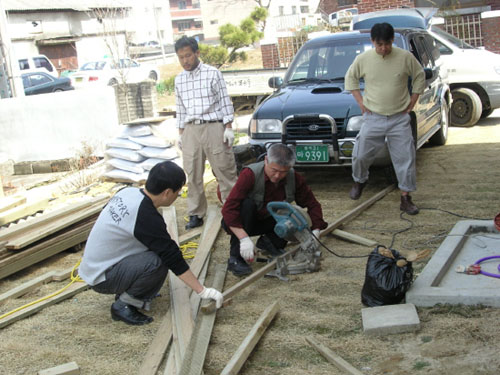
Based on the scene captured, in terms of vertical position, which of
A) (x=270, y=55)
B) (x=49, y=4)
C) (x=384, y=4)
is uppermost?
(x=49, y=4)

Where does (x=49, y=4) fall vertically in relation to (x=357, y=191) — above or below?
above

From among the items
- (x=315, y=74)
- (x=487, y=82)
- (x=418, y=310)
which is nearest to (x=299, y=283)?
(x=418, y=310)

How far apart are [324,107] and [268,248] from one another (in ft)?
8.54

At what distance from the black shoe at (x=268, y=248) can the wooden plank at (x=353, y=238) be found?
78 centimetres

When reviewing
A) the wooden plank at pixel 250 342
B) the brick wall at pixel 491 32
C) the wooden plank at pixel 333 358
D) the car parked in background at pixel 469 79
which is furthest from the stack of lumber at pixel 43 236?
the brick wall at pixel 491 32

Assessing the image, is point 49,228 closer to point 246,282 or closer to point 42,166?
point 246,282

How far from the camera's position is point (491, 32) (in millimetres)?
18016

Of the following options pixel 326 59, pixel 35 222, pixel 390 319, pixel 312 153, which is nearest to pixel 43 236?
pixel 35 222

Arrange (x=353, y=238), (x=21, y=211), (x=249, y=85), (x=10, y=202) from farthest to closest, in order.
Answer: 1. (x=249, y=85)
2. (x=10, y=202)
3. (x=21, y=211)
4. (x=353, y=238)

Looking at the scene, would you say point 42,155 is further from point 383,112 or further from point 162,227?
point 162,227

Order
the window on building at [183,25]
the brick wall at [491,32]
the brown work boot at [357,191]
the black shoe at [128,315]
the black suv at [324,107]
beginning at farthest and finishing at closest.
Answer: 1. the window on building at [183,25]
2. the brick wall at [491,32]
3. the black suv at [324,107]
4. the brown work boot at [357,191]
5. the black shoe at [128,315]

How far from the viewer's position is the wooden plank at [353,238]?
5645 mm

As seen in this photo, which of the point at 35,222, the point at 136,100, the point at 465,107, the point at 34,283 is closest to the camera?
the point at 34,283

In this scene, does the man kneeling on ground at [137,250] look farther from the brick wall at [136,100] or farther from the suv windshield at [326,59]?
the brick wall at [136,100]
